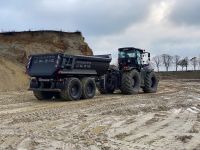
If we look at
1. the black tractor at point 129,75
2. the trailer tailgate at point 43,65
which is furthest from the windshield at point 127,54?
the trailer tailgate at point 43,65

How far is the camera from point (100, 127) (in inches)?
440

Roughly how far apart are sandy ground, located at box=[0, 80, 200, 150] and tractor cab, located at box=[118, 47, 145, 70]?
768cm

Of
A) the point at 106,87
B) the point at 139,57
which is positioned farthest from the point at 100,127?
the point at 139,57

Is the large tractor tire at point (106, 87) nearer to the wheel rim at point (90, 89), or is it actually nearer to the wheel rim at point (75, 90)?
the wheel rim at point (90, 89)

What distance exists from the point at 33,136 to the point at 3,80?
793 inches

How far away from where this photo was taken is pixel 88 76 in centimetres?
2069

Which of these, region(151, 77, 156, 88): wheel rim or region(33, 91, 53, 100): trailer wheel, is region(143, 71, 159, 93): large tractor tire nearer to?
region(151, 77, 156, 88): wheel rim

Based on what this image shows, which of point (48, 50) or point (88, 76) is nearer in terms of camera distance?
point (88, 76)

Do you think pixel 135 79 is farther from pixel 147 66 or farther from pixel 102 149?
pixel 102 149

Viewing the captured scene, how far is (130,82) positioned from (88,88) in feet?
10.7

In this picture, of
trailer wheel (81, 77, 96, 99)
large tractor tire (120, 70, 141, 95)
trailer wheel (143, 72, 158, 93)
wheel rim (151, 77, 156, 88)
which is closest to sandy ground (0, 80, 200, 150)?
trailer wheel (81, 77, 96, 99)

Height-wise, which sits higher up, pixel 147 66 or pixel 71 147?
pixel 147 66

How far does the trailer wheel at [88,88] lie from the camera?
1997cm

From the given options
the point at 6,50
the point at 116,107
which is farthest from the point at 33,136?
the point at 6,50
